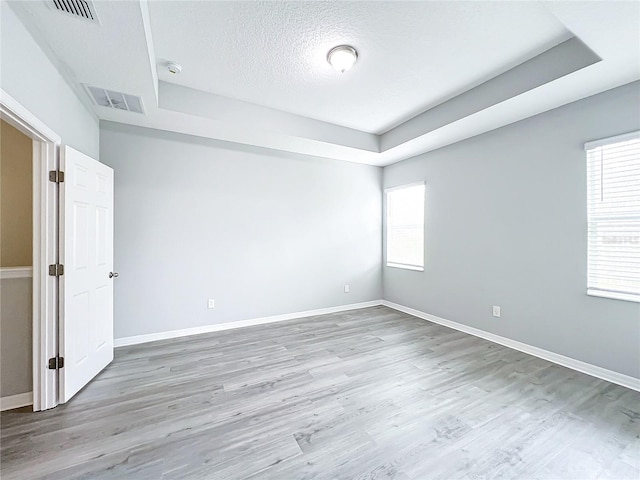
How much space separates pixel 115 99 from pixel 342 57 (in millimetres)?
2311

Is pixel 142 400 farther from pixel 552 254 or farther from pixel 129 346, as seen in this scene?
pixel 552 254

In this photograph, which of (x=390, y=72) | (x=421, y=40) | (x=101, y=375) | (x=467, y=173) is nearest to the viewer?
(x=421, y=40)

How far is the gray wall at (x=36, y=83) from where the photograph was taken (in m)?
1.51

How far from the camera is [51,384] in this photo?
2018mm

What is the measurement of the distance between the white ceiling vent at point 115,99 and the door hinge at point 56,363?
2.39m

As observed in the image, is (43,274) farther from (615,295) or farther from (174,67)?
(615,295)

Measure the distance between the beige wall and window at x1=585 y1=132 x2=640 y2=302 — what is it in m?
5.43

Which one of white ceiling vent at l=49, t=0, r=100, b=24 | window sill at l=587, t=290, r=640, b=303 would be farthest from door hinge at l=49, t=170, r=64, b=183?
window sill at l=587, t=290, r=640, b=303

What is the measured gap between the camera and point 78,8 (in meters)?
1.59

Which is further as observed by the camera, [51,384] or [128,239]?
[128,239]

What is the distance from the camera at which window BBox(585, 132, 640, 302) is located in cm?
232

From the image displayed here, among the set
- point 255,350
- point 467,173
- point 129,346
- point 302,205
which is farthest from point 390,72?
point 129,346

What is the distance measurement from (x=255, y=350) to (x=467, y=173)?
367cm

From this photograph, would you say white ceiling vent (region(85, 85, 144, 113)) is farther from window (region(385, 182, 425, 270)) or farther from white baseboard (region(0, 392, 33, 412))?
window (region(385, 182, 425, 270))
